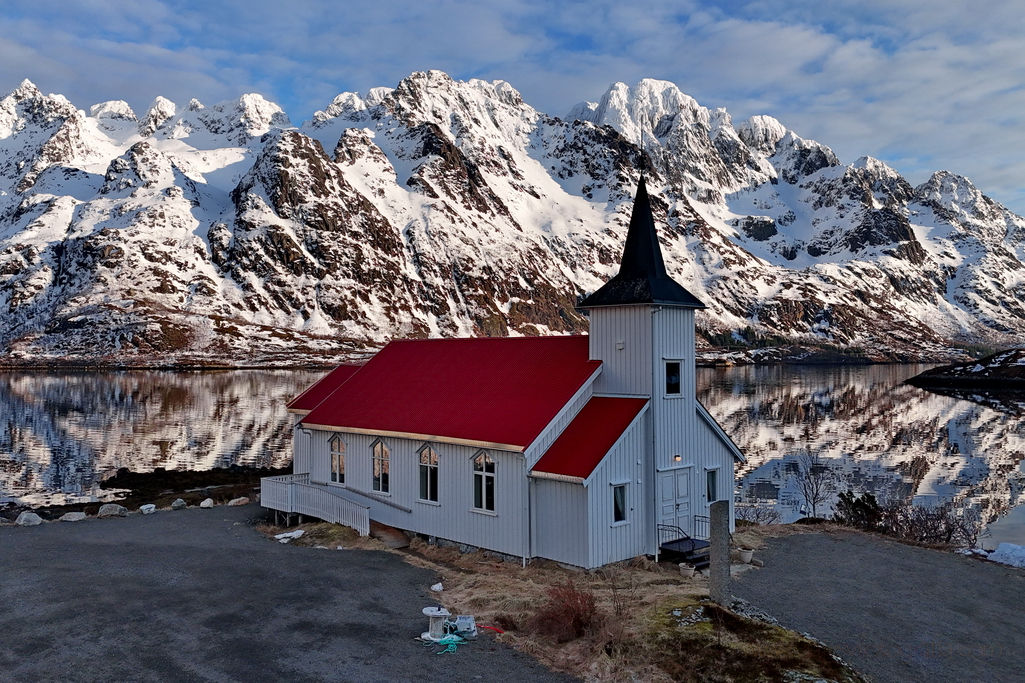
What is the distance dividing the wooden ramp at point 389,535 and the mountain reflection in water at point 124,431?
77.7 ft

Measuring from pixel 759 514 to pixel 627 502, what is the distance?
671 inches

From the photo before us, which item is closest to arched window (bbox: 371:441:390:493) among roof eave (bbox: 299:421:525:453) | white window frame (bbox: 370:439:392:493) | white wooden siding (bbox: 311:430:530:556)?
white window frame (bbox: 370:439:392:493)

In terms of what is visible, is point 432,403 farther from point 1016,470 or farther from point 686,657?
point 1016,470

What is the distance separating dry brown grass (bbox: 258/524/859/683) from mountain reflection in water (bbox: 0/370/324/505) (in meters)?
32.4

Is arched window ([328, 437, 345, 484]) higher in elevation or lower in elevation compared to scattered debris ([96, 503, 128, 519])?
higher

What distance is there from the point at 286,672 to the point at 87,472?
4449cm

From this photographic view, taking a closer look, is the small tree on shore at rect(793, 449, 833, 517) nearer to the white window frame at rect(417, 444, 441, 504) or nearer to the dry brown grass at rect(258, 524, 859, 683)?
the dry brown grass at rect(258, 524, 859, 683)

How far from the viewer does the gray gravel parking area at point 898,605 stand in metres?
17.9

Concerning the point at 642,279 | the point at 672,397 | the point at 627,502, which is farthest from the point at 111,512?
the point at 642,279

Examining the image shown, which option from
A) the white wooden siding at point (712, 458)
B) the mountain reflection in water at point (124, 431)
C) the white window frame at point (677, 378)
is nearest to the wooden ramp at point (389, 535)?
the white wooden siding at point (712, 458)

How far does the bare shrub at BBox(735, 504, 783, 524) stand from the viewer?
38031mm

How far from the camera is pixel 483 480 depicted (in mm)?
26188

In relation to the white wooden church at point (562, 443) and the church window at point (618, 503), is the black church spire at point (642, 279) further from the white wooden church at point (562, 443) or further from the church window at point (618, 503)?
the church window at point (618, 503)

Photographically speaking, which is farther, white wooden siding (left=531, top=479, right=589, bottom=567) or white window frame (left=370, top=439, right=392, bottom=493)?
white window frame (left=370, top=439, right=392, bottom=493)
